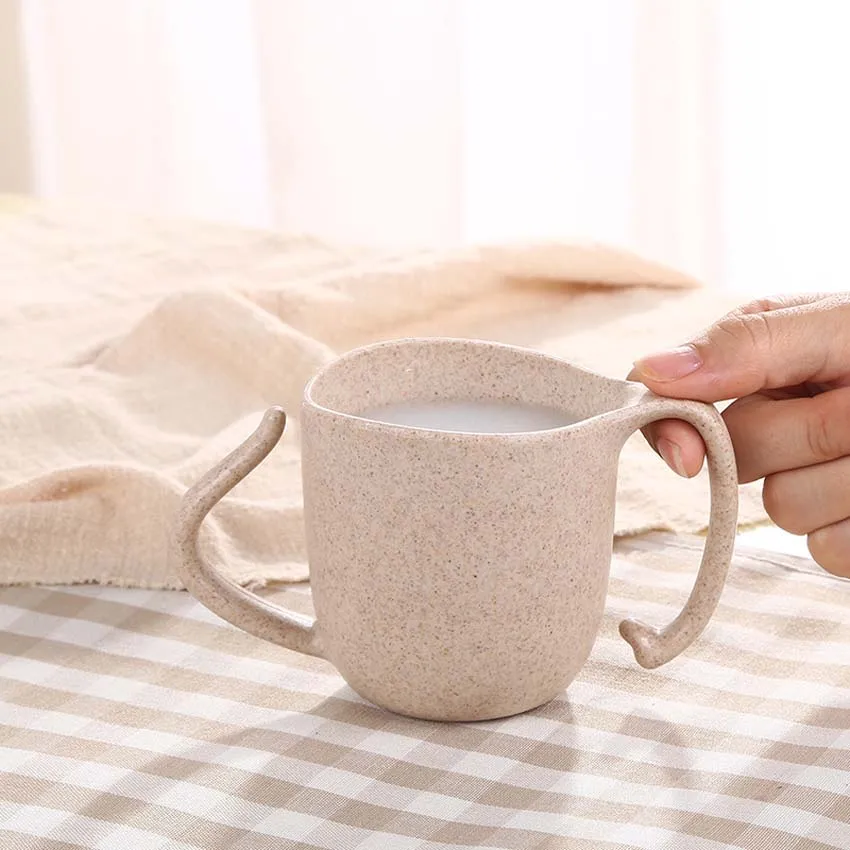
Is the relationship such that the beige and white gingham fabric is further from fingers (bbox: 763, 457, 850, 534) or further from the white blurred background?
the white blurred background

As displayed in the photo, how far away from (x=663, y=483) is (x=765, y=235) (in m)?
1.76

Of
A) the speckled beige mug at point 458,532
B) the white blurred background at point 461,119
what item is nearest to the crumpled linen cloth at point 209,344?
the speckled beige mug at point 458,532

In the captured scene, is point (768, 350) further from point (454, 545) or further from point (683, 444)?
point (454, 545)

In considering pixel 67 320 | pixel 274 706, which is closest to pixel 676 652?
pixel 274 706

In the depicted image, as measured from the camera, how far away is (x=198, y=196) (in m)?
2.92

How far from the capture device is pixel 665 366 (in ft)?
Result: 2.00

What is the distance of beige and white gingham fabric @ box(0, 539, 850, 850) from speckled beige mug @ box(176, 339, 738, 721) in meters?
0.03

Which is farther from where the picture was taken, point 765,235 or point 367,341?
point 765,235

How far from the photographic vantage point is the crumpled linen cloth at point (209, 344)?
81 centimetres

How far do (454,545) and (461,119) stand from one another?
2211 mm

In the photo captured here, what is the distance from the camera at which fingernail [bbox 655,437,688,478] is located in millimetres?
609

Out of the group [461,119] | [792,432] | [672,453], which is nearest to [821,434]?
[792,432]

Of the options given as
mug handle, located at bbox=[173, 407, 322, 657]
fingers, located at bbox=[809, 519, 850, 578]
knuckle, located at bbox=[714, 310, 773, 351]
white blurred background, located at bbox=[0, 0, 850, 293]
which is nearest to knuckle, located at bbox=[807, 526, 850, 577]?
fingers, located at bbox=[809, 519, 850, 578]

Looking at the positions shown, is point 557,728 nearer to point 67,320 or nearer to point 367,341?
point 367,341
